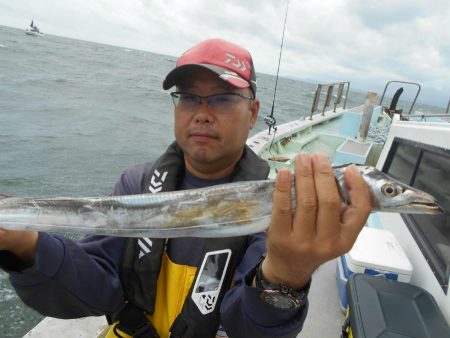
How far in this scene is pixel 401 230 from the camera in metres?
4.02

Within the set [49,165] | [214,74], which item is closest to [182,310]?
[214,74]

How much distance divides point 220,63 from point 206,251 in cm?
129

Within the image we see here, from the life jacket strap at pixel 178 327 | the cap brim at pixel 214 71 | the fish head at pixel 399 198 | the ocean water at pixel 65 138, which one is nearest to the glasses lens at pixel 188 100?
the cap brim at pixel 214 71

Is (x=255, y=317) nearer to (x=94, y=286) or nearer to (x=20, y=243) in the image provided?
(x=94, y=286)

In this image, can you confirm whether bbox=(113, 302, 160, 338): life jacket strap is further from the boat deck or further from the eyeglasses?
the boat deck

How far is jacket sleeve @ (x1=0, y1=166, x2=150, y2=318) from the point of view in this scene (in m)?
1.82

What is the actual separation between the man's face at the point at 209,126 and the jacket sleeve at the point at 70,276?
88cm

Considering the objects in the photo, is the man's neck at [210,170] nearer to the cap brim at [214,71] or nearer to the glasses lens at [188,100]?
the glasses lens at [188,100]

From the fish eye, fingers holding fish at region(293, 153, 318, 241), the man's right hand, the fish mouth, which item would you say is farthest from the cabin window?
the man's right hand

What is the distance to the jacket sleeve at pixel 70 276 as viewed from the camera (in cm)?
182

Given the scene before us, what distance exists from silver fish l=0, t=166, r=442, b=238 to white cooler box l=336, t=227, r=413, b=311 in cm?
204

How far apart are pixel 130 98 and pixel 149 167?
90.0 feet

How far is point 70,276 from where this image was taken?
193 cm

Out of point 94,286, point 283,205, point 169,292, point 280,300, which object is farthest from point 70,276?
point 283,205
